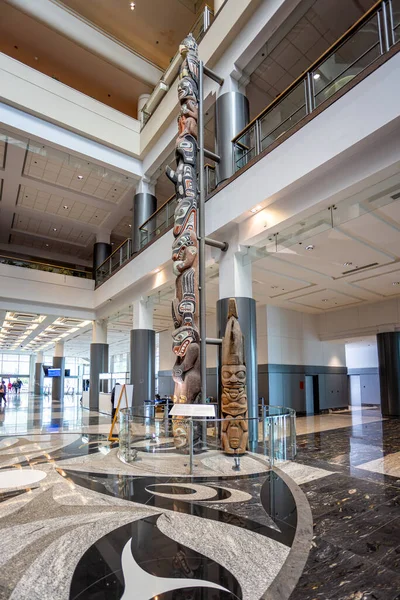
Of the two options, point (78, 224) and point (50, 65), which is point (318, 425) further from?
point (50, 65)

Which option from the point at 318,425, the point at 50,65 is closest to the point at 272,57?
the point at 50,65

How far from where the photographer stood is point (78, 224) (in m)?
21.4

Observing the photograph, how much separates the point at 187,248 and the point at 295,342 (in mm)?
10535

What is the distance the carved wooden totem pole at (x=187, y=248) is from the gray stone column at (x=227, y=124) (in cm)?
104

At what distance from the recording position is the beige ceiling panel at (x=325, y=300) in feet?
47.5

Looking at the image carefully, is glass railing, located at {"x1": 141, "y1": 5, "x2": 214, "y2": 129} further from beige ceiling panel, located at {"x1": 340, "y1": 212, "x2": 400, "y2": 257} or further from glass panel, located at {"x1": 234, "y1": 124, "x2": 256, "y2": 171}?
beige ceiling panel, located at {"x1": 340, "y1": 212, "x2": 400, "y2": 257}

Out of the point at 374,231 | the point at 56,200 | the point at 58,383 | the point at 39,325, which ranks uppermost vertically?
the point at 56,200

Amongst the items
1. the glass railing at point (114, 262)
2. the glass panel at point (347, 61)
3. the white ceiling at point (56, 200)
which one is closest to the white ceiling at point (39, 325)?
the glass railing at point (114, 262)

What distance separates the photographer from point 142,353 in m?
14.8

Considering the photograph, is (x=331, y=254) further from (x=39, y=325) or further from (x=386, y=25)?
(x=39, y=325)

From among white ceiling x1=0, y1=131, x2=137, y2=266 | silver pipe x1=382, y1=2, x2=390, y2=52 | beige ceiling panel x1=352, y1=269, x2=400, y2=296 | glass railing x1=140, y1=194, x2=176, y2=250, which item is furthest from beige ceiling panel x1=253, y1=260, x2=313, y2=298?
white ceiling x1=0, y1=131, x2=137, y2=266

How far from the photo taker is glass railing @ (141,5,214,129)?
11627mm

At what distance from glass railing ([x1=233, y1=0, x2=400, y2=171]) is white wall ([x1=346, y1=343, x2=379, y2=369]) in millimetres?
17387

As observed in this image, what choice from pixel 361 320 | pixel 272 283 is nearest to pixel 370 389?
pixel 361 320
